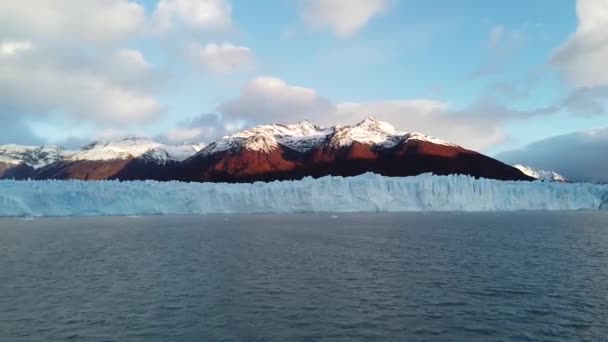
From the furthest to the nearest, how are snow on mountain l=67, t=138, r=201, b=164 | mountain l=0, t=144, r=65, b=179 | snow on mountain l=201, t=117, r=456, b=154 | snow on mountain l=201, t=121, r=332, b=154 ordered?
mountain l=0, t=144, r=65, b=179
snow on mountain l=67, t=138, r=201, b=164
snow on mountain l=201, t=121, r=332, b=154
snow on mountain l=201, t=117, r=456, b=154

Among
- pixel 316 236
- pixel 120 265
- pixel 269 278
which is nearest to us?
pixel 269 278

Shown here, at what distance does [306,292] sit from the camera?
15.2 meters

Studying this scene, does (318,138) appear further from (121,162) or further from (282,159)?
(121,162)

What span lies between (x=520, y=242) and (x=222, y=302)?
70.1 feet

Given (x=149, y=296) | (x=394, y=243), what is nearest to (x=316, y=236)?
(x=394, y=243)

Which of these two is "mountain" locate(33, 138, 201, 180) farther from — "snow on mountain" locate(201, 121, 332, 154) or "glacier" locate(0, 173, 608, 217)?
"glacier" locate(0, 173, 608, 217)

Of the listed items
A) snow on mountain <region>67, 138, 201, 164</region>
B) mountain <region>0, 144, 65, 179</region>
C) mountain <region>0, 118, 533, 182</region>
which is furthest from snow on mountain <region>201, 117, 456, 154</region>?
mountain <region>0, 144, 65, 179</region>

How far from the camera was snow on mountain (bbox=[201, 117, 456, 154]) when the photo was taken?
13750 centimetres

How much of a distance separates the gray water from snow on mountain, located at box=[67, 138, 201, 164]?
146076 millimetres

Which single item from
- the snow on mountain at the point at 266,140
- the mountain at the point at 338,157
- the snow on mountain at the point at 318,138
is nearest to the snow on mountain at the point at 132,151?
the snow on mountain at the point at 266,140

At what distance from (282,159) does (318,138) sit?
806 inches

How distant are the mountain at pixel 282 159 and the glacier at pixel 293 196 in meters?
43.5

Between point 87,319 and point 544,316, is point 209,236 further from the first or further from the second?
point 544,316

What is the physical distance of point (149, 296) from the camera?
15.0 metres
